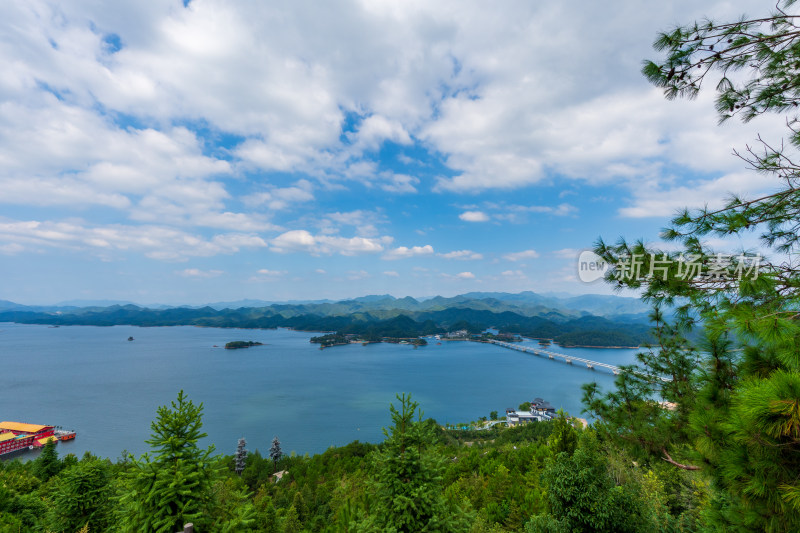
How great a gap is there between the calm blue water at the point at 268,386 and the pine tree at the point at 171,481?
3186 centimetres

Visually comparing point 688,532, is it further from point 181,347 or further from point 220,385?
point 181,347

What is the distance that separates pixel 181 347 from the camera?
85.1 m

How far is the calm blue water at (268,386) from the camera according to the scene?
1357 inches

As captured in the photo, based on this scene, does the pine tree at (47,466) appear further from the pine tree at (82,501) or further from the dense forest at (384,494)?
the pine tree at (82,501)

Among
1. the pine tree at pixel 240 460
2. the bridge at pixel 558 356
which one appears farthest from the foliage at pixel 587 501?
the bridge at pixel 558 356

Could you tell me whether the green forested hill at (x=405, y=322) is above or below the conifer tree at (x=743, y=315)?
below

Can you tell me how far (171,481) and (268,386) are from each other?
54145 millimetres

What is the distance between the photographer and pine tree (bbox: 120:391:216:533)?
2.81m

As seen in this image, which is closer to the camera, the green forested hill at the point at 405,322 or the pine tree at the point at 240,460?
the pine tree at the point at 240,460

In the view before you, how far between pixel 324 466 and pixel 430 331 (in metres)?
94.1

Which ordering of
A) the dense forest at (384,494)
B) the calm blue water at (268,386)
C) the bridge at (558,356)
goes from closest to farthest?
the dense forest at (384,494) < the calm blue water at (268,386) < the bridge at (558,356)

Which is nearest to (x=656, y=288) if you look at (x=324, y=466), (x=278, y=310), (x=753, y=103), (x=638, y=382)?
(x=753, y=103)

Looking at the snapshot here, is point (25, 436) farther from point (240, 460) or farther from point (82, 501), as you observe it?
point (82, 501)

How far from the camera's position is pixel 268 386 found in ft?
165
